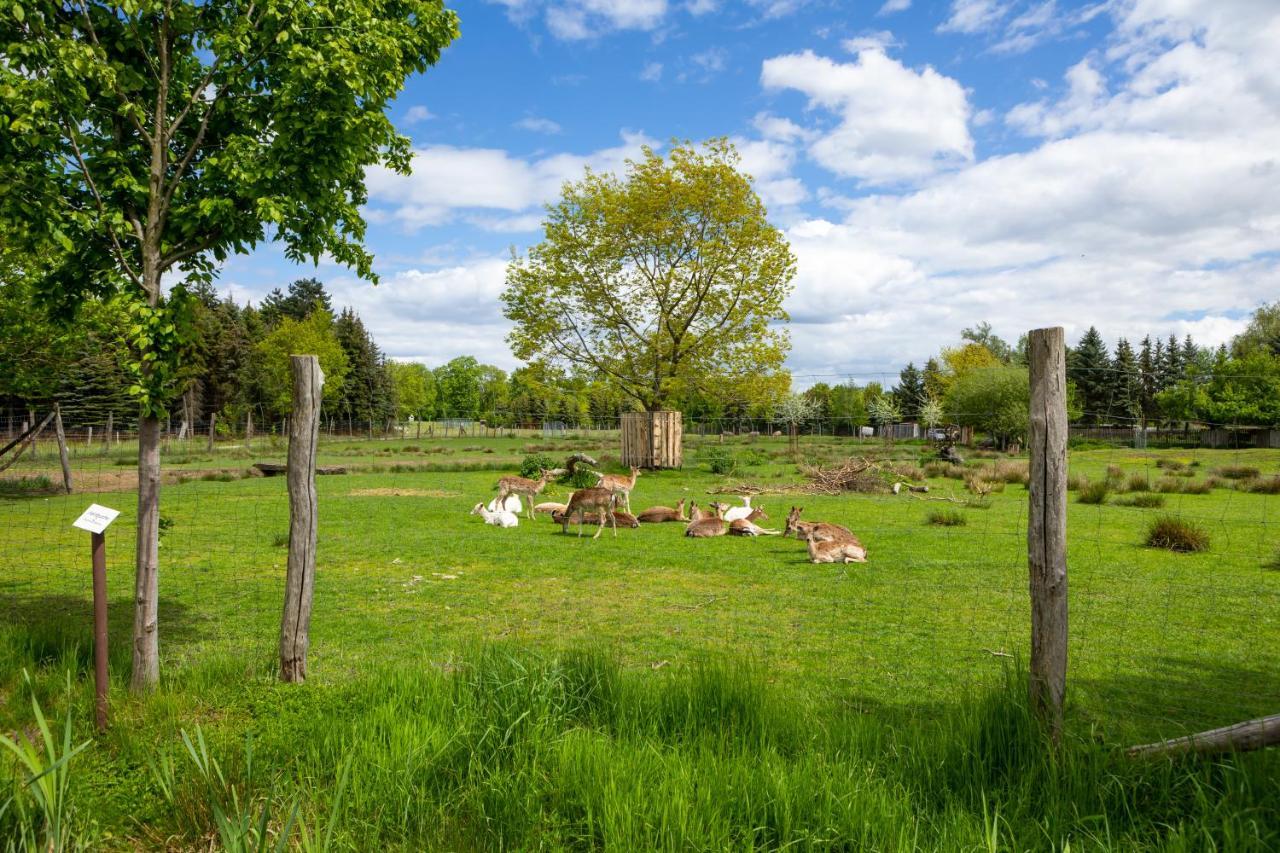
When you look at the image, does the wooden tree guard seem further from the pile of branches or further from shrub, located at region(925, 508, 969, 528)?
shrub, located at region(925, 508, 969, 528)

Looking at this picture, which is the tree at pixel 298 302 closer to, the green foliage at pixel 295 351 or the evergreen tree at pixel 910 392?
the green foliage at pixel 295 351

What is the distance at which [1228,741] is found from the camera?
3795 millimetres

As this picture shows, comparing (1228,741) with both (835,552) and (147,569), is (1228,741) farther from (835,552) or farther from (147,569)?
(835,552)

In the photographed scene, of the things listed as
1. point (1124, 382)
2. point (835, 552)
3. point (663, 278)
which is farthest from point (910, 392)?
point (835, 552)

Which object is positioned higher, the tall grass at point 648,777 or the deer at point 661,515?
the tall grass at point 648,777

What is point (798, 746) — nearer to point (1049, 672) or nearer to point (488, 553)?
point (1049, 672)

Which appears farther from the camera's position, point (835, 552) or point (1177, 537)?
point (1177, 537)

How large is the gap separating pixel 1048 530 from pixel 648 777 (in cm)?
275

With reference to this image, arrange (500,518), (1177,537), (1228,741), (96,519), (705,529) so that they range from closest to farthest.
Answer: (1228,741), (96,519), (1177,537), (705,529), (500,518)

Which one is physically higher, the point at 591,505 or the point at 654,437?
the point at 654,437

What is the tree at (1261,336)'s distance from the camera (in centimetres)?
6606

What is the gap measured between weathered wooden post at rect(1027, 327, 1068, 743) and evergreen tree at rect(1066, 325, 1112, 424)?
7175 centimetres

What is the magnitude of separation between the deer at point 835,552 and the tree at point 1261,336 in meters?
70.0

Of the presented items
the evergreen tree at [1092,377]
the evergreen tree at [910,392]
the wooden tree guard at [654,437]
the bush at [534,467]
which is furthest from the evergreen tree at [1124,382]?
the bush at [534,467]
